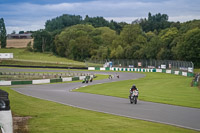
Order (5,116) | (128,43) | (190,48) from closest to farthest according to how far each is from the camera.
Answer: (5,116)
(190,48)
(128,43)

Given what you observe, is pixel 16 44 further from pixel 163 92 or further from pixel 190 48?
pixel 163 92

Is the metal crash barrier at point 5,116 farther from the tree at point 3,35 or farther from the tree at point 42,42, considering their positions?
the tree at point 3,35

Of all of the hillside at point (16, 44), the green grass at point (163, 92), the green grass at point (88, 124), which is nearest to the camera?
the green grass at point (88, 124)

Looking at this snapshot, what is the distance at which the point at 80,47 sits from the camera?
139625 millimetres

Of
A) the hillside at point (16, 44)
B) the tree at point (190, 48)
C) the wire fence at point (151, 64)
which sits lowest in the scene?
the wire fence at point (151, 64)

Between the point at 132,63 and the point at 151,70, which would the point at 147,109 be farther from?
the point at 132,63

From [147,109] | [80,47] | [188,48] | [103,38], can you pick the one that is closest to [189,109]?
[147,109]

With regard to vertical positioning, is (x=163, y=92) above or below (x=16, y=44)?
below

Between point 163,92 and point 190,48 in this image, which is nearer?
point 163,92

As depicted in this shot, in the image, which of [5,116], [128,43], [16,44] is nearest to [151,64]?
[128,43]

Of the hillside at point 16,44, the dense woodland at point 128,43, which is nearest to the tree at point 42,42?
the dense woodland at point 128,43

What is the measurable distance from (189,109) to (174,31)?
9935 cm

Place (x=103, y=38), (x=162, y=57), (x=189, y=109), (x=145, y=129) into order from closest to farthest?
(x=145, y=129) < (x=189, y=109) < (x=162, y=57) < (x=103, y=38)

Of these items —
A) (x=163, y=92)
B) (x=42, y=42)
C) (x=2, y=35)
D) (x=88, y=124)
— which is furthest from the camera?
(x=2, y=35)
